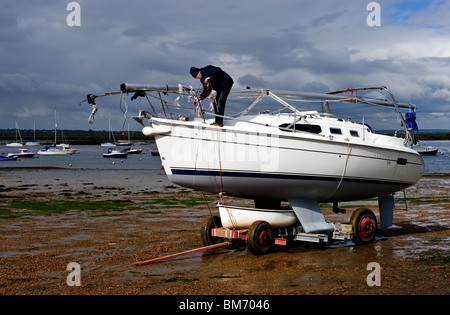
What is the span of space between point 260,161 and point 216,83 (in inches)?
78.8

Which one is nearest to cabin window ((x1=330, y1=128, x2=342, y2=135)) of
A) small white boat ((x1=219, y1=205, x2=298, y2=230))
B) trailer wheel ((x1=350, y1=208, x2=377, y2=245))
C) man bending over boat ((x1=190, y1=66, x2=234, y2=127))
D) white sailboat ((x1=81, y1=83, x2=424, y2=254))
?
white sailboat ((x1=81, y1=83, x2=424, y2=254))

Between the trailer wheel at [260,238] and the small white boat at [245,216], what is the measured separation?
25 cm

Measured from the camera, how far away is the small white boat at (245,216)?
34.9 feet

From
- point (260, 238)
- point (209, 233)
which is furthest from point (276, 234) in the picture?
point (209, 233)

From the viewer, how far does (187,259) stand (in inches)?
413

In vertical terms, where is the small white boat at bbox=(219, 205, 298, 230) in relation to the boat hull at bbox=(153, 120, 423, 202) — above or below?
below

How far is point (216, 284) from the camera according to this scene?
27.1 ft

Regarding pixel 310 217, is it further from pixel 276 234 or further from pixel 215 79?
pixel 215 79

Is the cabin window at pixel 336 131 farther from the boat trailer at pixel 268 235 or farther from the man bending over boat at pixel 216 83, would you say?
the man bending over boat at pixel 216 83

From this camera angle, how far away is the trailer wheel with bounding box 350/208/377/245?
38.5ft

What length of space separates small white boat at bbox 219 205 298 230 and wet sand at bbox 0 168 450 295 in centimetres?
68

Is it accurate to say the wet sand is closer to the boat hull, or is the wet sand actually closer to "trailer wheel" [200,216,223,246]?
"trailer wheel" [200,216,223,246]

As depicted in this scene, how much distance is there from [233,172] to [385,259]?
3.66 metres
